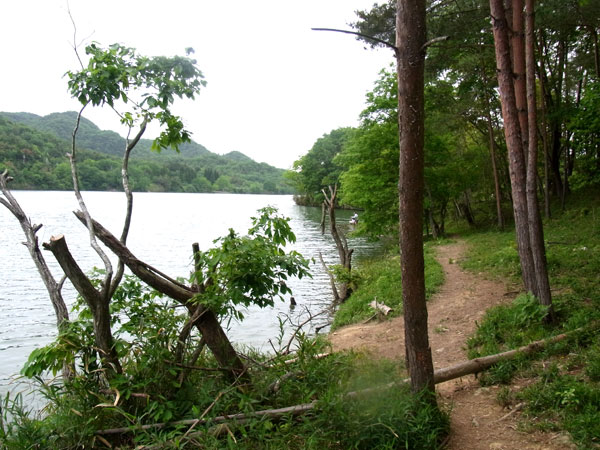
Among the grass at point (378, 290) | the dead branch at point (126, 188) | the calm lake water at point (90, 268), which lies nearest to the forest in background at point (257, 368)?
the dead branch at point (126, 188)

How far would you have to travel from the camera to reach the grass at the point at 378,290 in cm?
1043

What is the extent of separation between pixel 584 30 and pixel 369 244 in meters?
16.8

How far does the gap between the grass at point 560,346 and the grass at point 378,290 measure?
173cm

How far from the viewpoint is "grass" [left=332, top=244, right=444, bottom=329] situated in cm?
1043

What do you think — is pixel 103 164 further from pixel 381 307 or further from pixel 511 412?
pixel 511 412

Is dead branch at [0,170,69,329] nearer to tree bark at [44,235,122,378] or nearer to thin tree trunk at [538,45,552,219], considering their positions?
tree bark at [44,235,122,378]

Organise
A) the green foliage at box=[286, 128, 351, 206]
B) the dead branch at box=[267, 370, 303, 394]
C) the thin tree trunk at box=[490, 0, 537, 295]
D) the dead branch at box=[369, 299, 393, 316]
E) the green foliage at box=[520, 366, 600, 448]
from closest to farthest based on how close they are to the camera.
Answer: the green foliage at box=[520, 366, 600, 448] < the dead branch at box=[267, 370, 303, 394] < the thin tree trunk at box=[490, 0, 537, 295] < the dead branch at box=[369, 299, 393, 316] < the green foliage at box=[286, 128, 351, 206]

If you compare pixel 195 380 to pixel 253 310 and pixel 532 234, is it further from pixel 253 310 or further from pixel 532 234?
pixel 253 310

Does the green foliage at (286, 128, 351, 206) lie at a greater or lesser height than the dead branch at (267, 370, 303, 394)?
greater

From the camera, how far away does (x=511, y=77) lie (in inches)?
262

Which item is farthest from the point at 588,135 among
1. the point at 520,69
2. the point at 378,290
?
the point at 378,290

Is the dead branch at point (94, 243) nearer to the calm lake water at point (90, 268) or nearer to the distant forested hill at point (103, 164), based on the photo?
the distant forested hill at point (103, 164)

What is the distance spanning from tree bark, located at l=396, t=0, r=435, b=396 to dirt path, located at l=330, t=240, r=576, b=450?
0.58 m

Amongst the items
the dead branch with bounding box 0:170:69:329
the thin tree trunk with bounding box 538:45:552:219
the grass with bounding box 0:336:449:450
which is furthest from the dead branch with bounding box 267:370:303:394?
the thin tree trunk with bounding box 538:45:552:219
